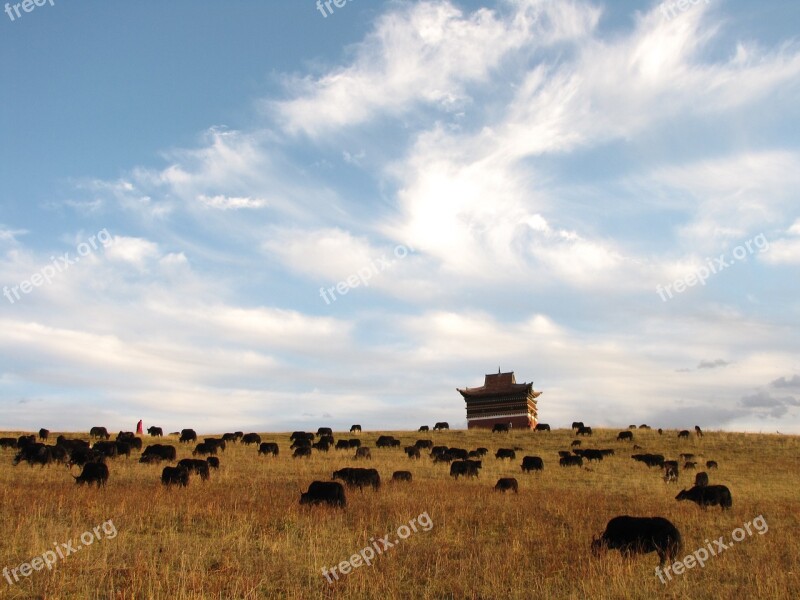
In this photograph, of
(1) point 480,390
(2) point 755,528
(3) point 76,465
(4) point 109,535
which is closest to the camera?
(4) point 109,535

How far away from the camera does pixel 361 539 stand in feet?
37.9

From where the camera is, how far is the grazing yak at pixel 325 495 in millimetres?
14711

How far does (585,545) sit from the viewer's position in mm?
11570

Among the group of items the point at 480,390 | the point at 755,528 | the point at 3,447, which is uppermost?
the point at 480,390

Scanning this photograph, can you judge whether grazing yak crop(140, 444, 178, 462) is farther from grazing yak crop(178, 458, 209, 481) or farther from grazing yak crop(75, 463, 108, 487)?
grazing yak crop(75, 463, 108, 487)

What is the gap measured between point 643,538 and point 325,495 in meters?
7.45

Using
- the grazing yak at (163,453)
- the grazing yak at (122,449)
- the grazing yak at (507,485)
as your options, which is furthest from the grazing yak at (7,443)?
the grazing yak at (507,485)

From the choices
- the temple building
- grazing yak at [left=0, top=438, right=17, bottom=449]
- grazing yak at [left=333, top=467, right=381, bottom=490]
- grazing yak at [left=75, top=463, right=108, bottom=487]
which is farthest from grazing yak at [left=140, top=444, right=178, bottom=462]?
the temple building

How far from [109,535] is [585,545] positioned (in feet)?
29.3

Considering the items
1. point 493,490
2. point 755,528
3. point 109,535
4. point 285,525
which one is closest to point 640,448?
point 493,490

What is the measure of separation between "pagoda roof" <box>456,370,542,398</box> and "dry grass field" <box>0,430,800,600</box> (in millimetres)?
41695

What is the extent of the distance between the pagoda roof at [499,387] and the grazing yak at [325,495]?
51.0 metres

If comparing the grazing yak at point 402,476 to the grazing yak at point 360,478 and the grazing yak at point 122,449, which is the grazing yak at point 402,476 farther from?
the grazing yak at point 122,449

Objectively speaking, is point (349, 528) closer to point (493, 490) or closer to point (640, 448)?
point (493, 490)
